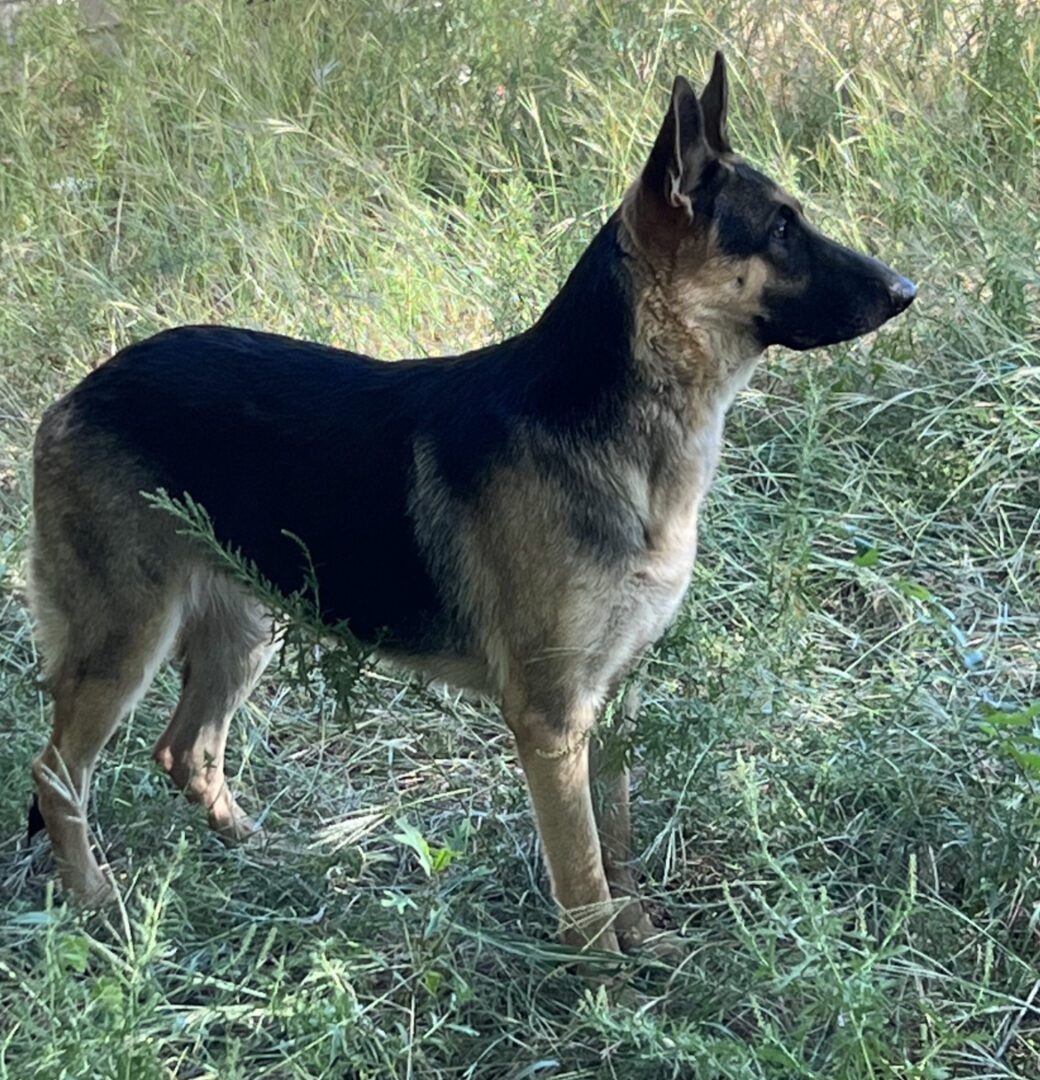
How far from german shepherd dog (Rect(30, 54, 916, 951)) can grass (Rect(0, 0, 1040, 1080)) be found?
0.24 metres

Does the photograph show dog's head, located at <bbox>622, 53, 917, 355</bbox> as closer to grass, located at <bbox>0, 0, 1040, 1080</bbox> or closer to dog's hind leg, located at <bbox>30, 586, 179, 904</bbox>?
grass, located at <bbox>0, 0, 1040, 1080</bbox>

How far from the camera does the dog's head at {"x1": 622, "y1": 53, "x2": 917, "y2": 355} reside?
2.81 meters

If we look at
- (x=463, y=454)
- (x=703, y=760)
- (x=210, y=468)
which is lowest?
(x=703, y=760)

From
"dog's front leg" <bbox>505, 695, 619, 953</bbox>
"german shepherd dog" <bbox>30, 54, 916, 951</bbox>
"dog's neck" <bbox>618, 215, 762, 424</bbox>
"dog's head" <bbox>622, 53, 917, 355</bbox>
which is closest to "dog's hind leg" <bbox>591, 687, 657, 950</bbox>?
"german shepherd dog" <bbox>30, 54, 916, 951</bbox>

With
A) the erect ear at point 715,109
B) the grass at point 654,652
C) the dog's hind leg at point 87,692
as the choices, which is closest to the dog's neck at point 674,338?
the erect ear at point 715,109

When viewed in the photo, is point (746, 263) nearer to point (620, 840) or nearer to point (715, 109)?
point (715, 109)

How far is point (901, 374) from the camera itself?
190 inches

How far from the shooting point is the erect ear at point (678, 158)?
272cm

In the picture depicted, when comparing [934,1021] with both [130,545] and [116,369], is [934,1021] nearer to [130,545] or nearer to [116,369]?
[130,545]

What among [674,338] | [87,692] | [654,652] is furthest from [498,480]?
[87,692]

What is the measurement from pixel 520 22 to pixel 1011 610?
159 inches

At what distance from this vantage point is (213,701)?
364cm

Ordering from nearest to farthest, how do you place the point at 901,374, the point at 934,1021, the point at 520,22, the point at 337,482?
the point at 934,1021 → the point at 337,482 → the point at 901,374 → the point at 520,22

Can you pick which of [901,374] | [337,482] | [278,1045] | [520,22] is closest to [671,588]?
[337,482]
